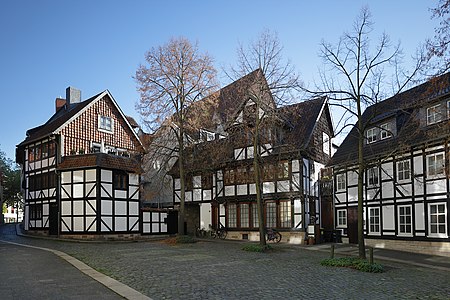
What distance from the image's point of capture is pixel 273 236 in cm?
2816

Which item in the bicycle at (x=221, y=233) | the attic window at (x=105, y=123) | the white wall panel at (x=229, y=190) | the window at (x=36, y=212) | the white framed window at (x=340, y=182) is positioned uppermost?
the attic window at (x=105, y=123)

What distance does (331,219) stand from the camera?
98.9 feet

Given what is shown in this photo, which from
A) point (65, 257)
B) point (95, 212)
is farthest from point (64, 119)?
point (65, 257)

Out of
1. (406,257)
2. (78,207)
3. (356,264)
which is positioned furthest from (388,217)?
(78,207)

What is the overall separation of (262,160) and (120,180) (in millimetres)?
9913

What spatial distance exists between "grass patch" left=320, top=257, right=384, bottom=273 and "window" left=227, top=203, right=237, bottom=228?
1491 cm

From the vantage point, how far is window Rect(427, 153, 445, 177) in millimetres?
21375

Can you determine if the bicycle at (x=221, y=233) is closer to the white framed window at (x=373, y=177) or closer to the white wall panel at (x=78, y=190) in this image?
the white wall panel at (x=78, y=190)

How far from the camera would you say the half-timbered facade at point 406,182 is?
21062 millimetres

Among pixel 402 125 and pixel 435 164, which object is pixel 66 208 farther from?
pixel 435 164

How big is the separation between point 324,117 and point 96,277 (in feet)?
73.1

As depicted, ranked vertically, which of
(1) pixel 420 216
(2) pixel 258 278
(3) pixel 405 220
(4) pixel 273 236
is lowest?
(4) pixel 273 236

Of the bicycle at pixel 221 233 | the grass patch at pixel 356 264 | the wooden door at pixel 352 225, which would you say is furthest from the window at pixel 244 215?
the grass patch at pixel 356 264

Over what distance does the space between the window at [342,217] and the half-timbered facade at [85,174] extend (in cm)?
1320
